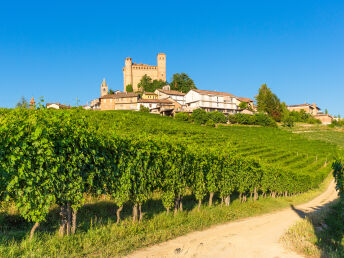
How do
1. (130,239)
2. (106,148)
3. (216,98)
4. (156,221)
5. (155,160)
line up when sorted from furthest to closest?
(216,98) < (155,160) < (156,221) < (106,148) < (130,239)

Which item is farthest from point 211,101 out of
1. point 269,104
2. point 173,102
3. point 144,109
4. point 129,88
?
point 129,88

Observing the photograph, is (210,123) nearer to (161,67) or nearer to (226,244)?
(226,244)

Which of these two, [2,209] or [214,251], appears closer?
[214,251]

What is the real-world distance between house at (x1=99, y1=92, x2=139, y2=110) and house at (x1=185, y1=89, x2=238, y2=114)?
20.9 meters

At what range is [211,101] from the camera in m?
101

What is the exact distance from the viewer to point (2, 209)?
10.3m

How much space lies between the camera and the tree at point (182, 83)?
132750 millimetres

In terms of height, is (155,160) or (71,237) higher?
(155,160)

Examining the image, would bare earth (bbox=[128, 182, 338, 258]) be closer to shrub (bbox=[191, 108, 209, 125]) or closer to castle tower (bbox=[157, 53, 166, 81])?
shrub (bbox=[191, 108, 209, 125])

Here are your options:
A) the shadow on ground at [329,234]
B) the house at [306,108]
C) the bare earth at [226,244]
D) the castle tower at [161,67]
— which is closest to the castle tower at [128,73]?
the castle tower at [161,67]

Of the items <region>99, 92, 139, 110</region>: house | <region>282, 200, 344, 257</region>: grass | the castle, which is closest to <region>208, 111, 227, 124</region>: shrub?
<region>99, 92, 139, 110</region>: house

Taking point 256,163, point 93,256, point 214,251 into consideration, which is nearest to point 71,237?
point 93,256

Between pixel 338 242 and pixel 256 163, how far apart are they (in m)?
12.3

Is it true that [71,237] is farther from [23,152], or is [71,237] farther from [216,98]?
[216,98]
